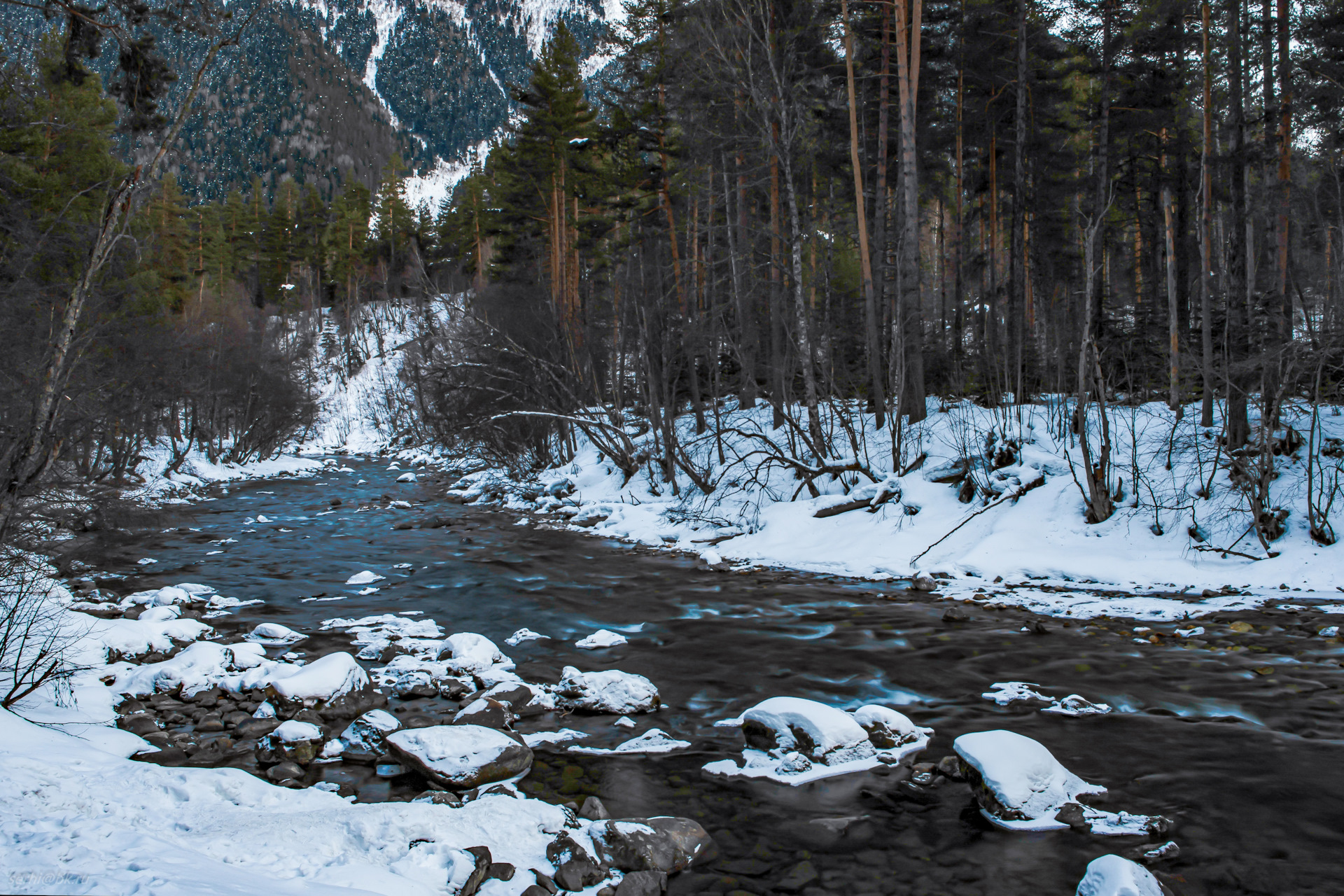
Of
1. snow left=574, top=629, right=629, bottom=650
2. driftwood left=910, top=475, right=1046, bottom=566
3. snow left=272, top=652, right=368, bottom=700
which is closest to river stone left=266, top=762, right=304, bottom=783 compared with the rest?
snow left=272, top=652, right=368, bottom=700

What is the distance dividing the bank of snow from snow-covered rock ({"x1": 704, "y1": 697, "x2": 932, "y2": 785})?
3.79m

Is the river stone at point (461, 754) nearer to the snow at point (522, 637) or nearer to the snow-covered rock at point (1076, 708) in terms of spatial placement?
the snow at point (522, 637)

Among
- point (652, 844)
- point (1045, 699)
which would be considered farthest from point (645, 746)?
point (1045, 699)

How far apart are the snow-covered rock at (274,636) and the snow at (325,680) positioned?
169cm

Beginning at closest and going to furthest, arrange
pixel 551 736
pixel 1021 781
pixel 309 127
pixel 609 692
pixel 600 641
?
pixel 1021 781, pixel 551 736, pixel 609 692, pixel 600 641, pixel 309 127

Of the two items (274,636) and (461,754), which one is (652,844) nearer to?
(461,754)

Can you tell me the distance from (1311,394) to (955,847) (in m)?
9.00

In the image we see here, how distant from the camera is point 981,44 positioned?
18547mm

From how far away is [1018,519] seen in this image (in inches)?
388

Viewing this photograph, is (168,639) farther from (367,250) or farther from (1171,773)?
(367,250)

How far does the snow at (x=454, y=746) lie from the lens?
4.03 meters

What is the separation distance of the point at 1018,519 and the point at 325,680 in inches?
334

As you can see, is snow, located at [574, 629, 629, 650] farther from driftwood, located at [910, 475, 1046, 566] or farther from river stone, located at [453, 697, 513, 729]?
driftwood, located at [910, 475, 1046, 566]

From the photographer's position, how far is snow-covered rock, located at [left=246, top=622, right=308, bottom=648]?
7.01 metres
